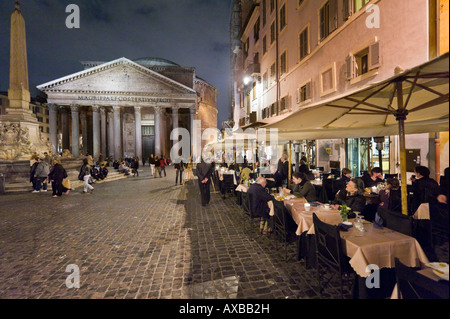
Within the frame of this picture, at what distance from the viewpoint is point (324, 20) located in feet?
35.5

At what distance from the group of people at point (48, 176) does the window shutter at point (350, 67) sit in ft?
41.4

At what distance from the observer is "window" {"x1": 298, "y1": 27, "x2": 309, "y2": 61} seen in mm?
12448

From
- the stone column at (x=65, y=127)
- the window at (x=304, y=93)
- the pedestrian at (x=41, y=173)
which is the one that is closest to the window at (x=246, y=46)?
the window at (x=304, y=93)

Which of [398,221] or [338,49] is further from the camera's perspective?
[338,49]

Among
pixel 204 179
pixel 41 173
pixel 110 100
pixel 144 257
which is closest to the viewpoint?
pixel 144 257

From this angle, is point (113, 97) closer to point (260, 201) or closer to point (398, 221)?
point (260, 201)

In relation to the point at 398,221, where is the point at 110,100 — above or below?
above

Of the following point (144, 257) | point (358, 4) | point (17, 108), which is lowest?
point (144, 257)

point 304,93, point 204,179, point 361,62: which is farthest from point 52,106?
point 361,62

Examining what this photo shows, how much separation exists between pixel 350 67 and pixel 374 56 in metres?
1.19

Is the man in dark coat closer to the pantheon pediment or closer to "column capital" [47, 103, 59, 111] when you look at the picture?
the pantheon pediment

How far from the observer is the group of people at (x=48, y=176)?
10.1 m

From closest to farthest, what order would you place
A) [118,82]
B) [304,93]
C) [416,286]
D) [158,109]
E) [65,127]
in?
[416,286]
[304,93]
[118,82]
[65,127]
[158,109]

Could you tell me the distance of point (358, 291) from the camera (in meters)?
2.79
